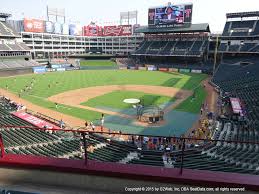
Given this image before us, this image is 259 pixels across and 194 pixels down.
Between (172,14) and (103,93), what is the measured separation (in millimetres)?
54583

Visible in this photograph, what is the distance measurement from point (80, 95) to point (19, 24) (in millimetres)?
103928

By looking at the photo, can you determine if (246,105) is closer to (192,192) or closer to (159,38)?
(192,192)

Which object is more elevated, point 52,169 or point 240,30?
point 240,30

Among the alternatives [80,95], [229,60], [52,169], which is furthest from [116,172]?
[229,60]

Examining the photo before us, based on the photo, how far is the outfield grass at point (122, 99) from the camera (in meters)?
38.4

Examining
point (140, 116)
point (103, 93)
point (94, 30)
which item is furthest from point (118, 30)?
point (140, 116)

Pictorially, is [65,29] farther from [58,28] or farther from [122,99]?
[122,99]

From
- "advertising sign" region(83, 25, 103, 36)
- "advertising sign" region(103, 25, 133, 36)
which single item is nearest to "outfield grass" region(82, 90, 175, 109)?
"advertising sign" region(103, 25, 133, 36)

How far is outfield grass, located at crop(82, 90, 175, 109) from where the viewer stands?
38375mm

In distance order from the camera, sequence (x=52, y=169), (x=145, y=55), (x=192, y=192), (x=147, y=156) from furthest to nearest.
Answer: (x=145, y=55) < (x=147, y=156) < (x=52, y=169) < (x=192, y=192)

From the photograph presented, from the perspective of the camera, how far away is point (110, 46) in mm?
138000

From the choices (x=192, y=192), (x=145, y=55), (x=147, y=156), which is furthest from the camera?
(x=145, y=55)

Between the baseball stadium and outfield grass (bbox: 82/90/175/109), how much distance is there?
0.61 ft

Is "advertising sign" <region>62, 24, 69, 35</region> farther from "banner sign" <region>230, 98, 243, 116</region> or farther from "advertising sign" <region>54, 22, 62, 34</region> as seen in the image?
"banner sign" <region>230, 98, 243, 116</region>
